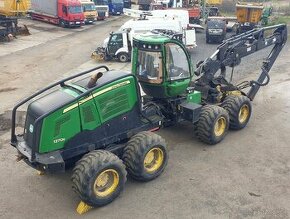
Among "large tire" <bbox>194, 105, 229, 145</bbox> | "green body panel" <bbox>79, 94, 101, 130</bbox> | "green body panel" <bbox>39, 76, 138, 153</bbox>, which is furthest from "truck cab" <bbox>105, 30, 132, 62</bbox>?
"green body panel" <bbox>79, 94, 101, 130</bbox>

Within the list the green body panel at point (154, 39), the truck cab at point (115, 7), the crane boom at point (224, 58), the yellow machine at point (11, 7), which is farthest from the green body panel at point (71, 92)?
the truck cab at point (115, 7)

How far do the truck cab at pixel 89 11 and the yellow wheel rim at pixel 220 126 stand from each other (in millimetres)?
27074

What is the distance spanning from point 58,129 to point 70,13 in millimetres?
26897

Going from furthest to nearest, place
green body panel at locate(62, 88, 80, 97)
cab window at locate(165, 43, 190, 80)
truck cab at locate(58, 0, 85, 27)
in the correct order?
truck cab at locate(58, 0, 85, 27)
cab window at locate(165, 43, 190, 80)
green body panel at locate(62, 88, 80, 97)

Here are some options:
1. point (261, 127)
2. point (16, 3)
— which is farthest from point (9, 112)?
point (16, 3)

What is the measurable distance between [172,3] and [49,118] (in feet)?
109

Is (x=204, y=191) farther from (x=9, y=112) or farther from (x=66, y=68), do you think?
(x=66, y=68)

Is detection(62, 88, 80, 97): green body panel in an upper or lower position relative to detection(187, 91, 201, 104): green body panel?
upper

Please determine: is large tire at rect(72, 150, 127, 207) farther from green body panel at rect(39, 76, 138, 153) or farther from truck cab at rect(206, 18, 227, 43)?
truck cab at rect(206, 18, 227, 43)

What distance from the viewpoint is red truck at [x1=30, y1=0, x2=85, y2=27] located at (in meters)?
31.4

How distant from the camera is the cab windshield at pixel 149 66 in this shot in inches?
332

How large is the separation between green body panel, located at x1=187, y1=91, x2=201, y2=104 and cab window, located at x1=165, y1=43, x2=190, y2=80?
78cm

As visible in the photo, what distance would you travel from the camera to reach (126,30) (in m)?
20.9

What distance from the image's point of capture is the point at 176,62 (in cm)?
866
